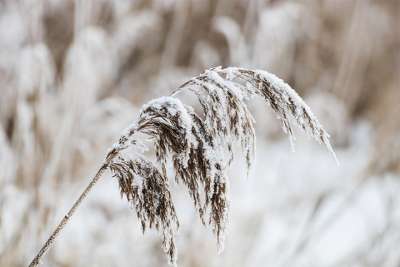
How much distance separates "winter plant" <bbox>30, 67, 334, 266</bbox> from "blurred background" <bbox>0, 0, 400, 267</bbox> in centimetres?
22

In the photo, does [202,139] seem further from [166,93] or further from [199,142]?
[166,93]

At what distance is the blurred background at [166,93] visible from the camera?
226 centimetres

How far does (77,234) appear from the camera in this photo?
289 centimetres

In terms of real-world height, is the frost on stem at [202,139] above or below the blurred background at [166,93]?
below

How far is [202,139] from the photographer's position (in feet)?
2.68

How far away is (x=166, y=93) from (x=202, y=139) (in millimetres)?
2200

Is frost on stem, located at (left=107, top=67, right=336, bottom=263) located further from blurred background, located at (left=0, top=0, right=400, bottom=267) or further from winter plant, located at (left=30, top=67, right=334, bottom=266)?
blurred background, located at (left=0, top=0, right=400, bottom=267)

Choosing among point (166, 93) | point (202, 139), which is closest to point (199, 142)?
point (202, 139)

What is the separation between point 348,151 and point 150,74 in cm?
263

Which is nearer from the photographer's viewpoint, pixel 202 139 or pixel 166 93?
pixel 202 139

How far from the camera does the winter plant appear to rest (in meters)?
0.81

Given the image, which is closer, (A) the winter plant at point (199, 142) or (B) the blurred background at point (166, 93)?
(A) the winter plant at point (199, 142)

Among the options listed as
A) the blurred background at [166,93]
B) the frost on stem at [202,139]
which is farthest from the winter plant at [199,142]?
the blurred background at [166,93]

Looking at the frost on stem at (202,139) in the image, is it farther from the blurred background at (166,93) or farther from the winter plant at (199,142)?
the blurred background at (166,93)
